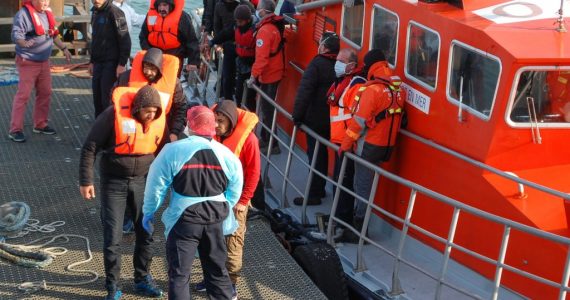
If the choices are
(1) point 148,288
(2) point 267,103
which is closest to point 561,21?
(1) point 148,288

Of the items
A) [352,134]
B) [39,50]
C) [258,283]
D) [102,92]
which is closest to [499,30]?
[352,134]

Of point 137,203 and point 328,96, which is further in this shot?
point 328,96

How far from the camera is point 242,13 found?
29.1ft

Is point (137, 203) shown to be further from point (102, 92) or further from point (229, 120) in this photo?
point (102, 92)

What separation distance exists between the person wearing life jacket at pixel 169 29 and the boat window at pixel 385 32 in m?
2.20

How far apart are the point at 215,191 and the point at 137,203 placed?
87cm

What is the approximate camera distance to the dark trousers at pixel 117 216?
5816 mm

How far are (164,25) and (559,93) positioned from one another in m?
4.09

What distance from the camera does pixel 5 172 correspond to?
26.5 ft

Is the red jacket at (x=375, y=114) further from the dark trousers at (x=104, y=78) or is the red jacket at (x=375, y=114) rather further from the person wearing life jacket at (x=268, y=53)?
the dark trousers at (x=104, y=78)

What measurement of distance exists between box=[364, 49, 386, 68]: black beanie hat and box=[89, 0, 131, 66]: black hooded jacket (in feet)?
8.98

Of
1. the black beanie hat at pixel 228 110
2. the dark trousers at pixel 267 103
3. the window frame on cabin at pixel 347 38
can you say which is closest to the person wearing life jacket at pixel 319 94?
the window frame on cabin at pixel 347 38

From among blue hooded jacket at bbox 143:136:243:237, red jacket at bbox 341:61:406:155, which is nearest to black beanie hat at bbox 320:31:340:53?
red jacket at bbox 341:61:406:155

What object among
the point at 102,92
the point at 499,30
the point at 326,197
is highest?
the point at 499,30
